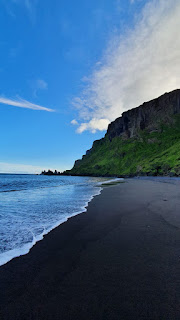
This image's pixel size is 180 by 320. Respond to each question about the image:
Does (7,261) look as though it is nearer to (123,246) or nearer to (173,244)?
(123,246)

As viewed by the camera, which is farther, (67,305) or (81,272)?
(81,272)

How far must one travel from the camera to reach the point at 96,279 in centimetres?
379

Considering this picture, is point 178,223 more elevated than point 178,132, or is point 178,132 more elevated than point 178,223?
point 178,132

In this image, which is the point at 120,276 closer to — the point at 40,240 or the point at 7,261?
the point at 7,261

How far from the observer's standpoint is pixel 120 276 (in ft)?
12.8

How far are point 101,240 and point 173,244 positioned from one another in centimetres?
245

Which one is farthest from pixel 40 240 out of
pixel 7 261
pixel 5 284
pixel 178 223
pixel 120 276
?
pixel 178 223

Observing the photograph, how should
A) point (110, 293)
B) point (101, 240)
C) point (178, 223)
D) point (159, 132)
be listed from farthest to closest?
1. point (159, 132)
2. point (178, 223)
3. point (101, 240)
4. point (110, 293)

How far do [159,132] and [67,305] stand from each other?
678ft

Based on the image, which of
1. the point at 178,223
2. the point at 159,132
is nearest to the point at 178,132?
the point at 159,132

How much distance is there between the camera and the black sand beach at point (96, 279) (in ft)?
9.37

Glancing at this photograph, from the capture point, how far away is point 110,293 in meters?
3.30

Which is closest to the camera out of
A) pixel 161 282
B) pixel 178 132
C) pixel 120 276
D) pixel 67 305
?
pixel 67 305

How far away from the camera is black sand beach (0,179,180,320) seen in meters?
2.86
